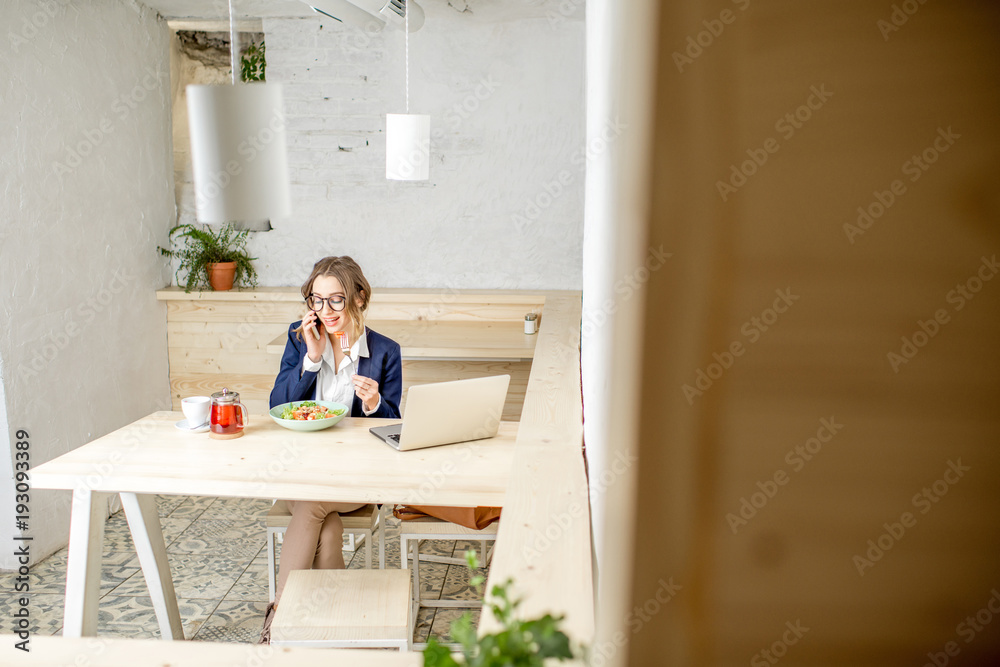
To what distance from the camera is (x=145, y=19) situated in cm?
373

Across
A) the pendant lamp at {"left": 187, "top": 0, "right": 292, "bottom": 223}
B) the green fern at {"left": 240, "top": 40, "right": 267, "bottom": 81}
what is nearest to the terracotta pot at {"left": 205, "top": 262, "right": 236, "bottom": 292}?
the green fern at {"left": 240, "top": 40, "right": 267, "bottom": 81}

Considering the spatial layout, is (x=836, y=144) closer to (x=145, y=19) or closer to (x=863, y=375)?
(x=863, y=375)

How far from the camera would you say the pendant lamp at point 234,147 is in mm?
1341

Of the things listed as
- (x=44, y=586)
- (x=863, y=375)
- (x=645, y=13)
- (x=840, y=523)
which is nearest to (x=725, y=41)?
(x=645, y=13)

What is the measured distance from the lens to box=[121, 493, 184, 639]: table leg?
2217 millimetres

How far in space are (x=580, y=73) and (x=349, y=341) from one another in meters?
2.02
